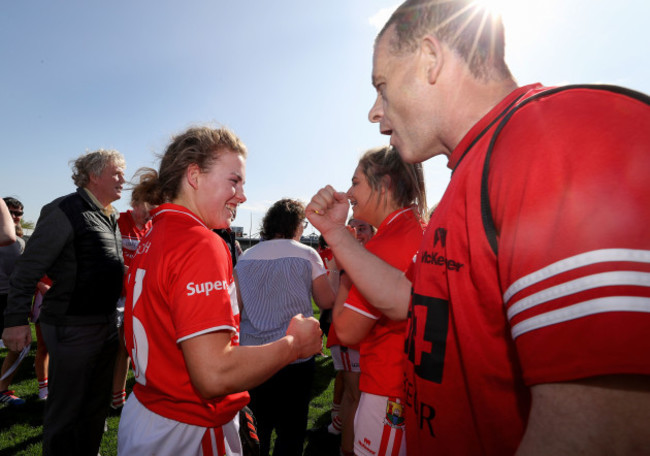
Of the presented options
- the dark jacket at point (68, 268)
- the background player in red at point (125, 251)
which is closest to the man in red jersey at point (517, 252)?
the dark jacket at point (68, 268)

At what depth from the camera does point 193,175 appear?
6.56 feet

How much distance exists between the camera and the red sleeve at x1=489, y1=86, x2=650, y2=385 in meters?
0.55

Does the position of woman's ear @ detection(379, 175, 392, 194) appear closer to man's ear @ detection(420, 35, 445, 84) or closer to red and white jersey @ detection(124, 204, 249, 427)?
red and white jersey @ detection(124, 204, 249, 427)

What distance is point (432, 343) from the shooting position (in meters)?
0.98

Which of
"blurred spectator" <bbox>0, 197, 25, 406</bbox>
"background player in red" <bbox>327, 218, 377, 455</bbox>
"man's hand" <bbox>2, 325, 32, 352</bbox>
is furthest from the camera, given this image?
"blurred spectator" <bbox>0, 197, 25, 406</bbox>

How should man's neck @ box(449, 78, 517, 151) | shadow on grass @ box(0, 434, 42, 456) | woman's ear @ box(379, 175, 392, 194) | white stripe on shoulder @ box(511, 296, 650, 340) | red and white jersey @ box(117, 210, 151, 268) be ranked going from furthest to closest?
red and white jersey @ box(117, 210, 151, 268) < shadow on grass @ box(0, 434, 42, 456) < woman's ear @ box(379, 175, 392, 194) < man's neck @ box(449, 78, 517, 151) < white stripe on shoulder @ box(511, 296, 650, 340)

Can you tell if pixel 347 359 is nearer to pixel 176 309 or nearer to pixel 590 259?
pixel 176 309

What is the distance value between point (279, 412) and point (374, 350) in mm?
1563

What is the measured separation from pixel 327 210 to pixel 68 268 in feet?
9.07

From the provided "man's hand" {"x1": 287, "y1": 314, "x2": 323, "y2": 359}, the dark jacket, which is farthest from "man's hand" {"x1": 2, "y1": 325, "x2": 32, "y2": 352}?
"man's hand" {"x1": 287, "y1": 314, "x2": 323, "y2": 359}

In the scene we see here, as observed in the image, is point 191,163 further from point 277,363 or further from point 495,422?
point 495,422

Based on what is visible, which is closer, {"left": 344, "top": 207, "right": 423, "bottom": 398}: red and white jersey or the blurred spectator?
{"left": 344, "top": 207, "right": 423, "bottom": 398}: red and white jersey

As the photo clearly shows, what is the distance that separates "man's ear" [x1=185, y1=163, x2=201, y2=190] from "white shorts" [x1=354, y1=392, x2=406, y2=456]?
5.52ft

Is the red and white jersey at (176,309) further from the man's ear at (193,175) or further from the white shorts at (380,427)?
the white shorts at (380,427)
